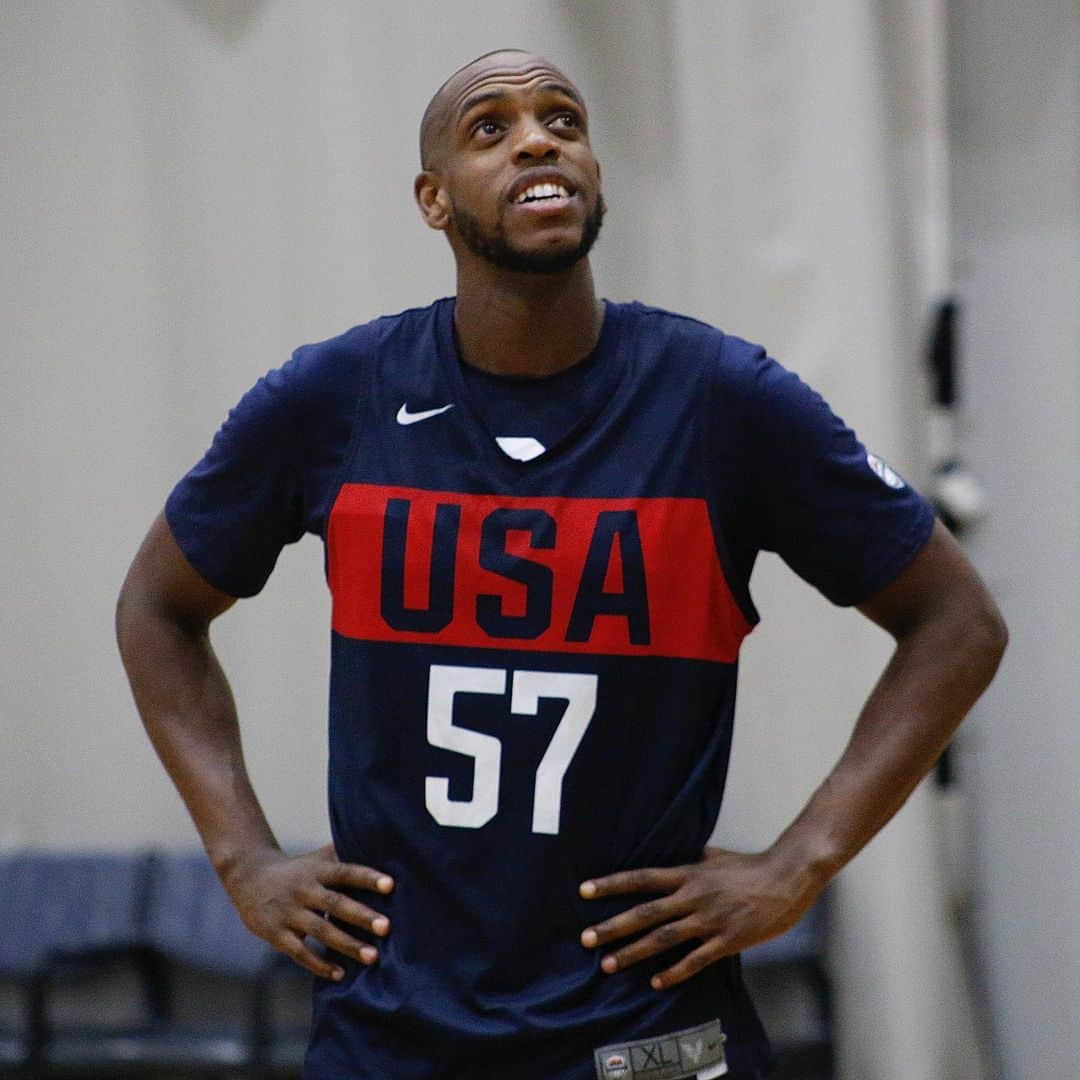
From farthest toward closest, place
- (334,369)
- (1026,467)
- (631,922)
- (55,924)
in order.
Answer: (55,924) < (1026,467) < (334,369) < (631,922)

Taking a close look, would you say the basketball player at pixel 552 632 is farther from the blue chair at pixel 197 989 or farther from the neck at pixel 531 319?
the blue chair at pixel 197 989

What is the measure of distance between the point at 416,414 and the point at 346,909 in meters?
0.65

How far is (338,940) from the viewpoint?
2.13 meters

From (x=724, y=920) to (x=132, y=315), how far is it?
387 cm

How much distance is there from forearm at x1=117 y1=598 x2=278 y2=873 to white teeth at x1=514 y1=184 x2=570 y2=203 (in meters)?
0.80

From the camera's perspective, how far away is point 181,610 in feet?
7.88

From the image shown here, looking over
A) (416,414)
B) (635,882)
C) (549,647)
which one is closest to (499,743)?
(549,647)

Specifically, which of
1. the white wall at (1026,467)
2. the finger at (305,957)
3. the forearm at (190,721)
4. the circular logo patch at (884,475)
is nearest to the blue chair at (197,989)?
the white wall at (1026,467)

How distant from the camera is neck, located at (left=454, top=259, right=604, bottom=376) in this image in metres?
2.18

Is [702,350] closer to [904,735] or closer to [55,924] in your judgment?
[904,735]

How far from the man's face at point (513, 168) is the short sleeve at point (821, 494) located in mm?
310

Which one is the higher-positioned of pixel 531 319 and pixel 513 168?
pixel 513 168

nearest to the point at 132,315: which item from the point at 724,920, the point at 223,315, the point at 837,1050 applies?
the point at 223,315

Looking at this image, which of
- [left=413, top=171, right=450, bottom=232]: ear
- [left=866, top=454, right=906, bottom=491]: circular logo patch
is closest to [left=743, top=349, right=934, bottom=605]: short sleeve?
[left=866, top=454, right=906, bottom=491]: circular logo patch
